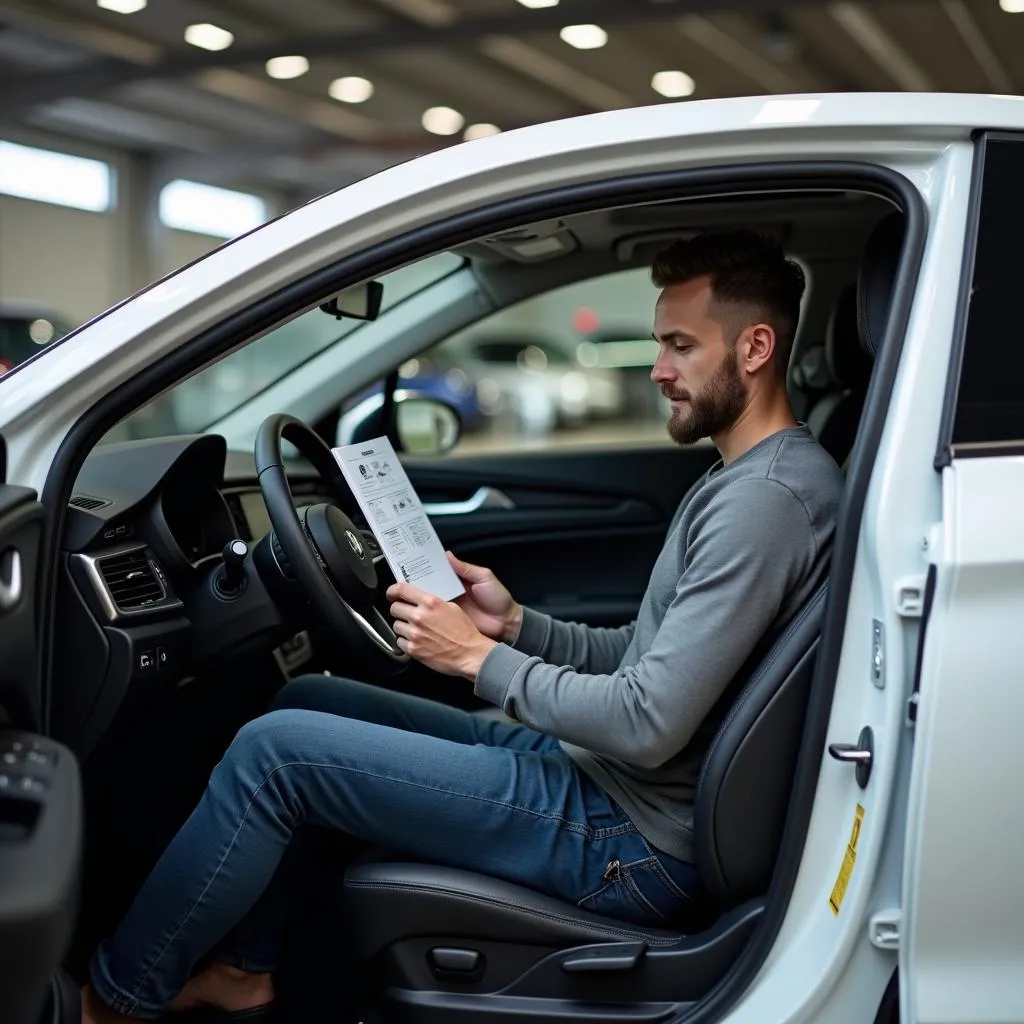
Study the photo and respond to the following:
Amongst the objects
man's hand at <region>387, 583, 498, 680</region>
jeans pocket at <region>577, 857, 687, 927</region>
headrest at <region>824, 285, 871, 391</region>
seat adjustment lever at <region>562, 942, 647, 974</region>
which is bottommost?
seat adjustment lever at <region>562, 942, 647, 974</region>

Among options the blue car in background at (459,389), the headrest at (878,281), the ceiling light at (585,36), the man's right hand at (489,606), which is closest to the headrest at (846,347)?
the headrest at (878,281)

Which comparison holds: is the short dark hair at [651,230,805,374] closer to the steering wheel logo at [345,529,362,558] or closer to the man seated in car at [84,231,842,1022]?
the man seated in car at [84,231,842,1022]

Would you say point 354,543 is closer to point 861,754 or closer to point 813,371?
point 861,754

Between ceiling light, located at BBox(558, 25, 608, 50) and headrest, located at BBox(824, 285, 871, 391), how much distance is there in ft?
25.5

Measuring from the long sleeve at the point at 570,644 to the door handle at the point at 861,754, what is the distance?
0.60 meters

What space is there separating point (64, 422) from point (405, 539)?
0.51 meters

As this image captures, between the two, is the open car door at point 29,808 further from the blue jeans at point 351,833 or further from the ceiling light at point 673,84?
the ceiling light at point 673,84

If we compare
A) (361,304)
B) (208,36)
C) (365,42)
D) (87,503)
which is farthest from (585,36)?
(87,503)

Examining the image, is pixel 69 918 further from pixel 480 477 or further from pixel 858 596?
pixel 480 477

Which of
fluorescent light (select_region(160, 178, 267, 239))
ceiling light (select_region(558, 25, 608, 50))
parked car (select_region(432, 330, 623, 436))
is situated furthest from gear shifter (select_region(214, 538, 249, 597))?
parked car (select_region(432, 330, 623, 436))

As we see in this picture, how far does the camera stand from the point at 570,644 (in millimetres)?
2076

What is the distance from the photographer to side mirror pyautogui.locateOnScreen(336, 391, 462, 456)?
2980 millimetres

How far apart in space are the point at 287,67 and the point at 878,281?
11.0 m

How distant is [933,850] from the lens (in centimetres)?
140
